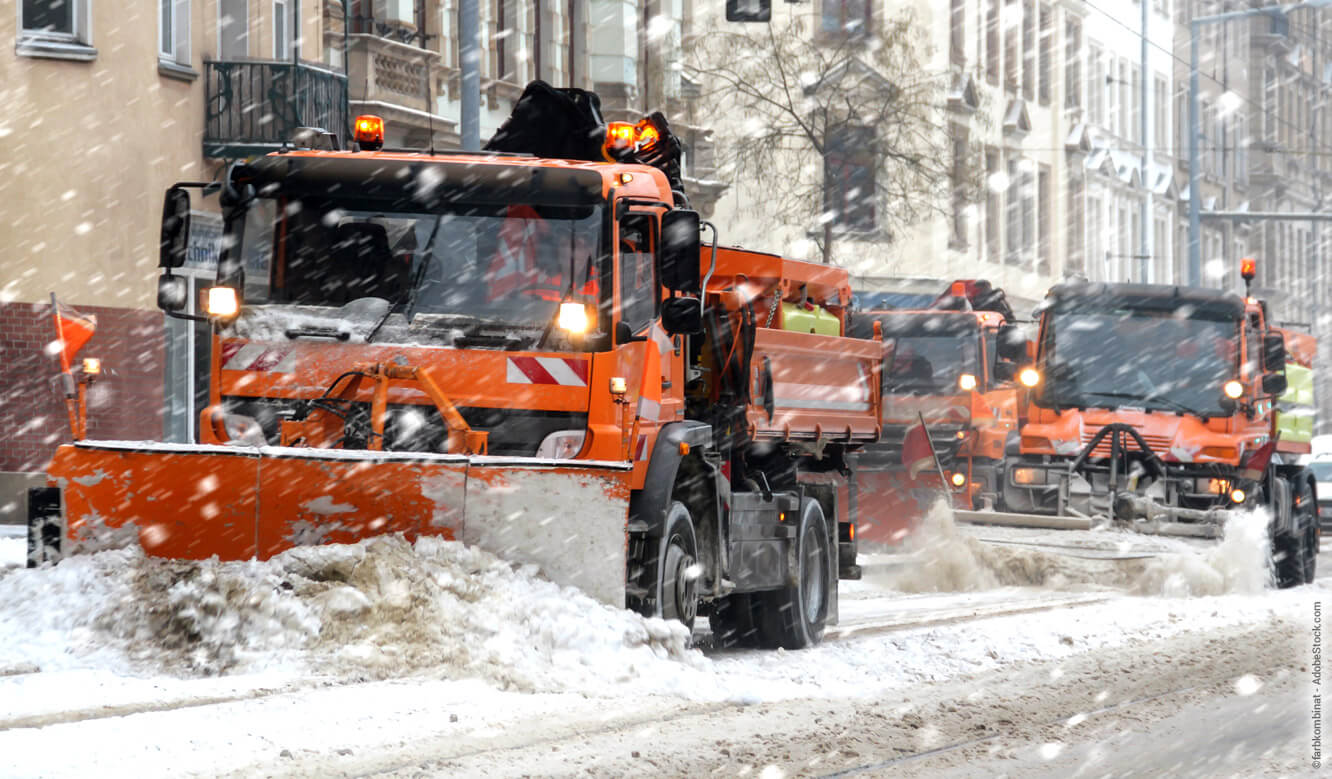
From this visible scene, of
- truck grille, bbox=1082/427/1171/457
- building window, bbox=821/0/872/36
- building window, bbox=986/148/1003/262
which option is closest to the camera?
truck grille, bbox=1082/427/1171/457

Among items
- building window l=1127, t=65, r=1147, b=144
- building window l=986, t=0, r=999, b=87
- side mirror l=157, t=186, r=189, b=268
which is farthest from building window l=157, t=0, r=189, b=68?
building window l=1127, t=65, r=1147, b=144

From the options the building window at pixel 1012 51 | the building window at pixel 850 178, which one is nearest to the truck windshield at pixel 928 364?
the building window at pixel 850 178

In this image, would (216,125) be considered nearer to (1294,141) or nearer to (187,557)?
(187,557)

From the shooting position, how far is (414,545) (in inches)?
388

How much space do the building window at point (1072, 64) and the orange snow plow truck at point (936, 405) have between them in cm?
2706

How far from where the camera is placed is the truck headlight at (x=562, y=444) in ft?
33.8

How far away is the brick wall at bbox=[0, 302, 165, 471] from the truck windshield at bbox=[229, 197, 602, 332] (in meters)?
11.4

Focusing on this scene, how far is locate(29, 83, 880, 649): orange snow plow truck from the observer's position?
32.5ft

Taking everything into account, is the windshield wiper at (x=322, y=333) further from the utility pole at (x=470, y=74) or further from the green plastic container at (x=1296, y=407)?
the green plastic container at (x=1296, y=407)

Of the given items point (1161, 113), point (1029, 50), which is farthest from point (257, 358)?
point (1161, 113)

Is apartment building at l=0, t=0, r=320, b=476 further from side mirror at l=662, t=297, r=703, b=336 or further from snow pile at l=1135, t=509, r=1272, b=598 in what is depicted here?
side mirror at l=662, t=297, r=703, b=336

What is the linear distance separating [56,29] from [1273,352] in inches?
488

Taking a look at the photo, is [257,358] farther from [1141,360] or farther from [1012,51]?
[1012,51]

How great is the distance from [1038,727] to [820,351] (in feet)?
16.2
